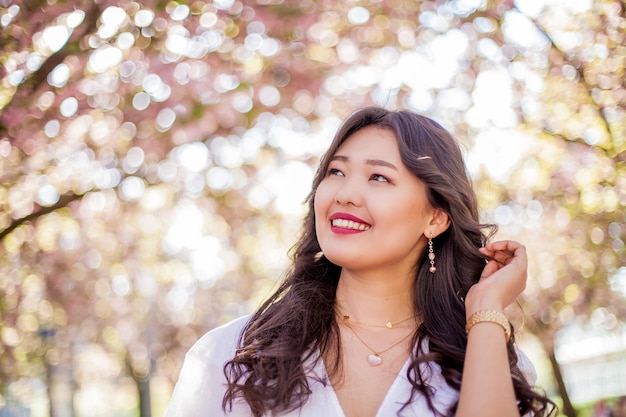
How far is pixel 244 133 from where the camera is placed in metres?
8.35

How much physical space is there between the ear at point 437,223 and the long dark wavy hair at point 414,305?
1.2 inches

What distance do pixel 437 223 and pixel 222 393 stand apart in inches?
43.6

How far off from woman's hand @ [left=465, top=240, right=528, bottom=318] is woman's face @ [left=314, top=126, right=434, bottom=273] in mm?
299

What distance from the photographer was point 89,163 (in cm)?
703

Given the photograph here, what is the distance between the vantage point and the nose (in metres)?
3.09

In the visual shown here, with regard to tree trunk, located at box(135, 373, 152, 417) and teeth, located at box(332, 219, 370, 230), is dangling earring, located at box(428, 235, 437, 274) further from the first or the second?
tree trunk, located at box(135, 373, 152, 417)

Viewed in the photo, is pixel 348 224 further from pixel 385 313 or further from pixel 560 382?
pixel 560 382

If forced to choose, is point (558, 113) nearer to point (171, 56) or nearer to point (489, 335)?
point (171, 56)

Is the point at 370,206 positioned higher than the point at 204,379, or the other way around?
the point at 370,206

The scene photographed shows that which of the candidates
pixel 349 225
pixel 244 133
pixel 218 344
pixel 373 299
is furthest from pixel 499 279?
pixel 244 133

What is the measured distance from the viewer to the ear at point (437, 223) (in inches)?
134

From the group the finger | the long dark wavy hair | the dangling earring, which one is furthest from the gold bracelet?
the dangling earring

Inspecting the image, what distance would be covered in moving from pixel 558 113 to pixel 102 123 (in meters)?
3.75

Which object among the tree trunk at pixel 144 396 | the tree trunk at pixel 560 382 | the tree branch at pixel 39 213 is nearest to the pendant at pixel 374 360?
the tree branch at pixel 39 213
